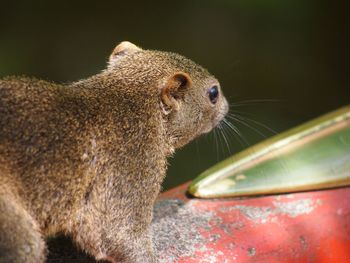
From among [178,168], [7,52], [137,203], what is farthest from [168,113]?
[7,52]

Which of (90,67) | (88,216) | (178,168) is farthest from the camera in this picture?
(90,67)

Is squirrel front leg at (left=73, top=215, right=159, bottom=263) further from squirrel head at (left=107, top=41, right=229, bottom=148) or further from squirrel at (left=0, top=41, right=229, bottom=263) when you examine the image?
squirrel head at (left=107, top=41, right=229, bottom=148)

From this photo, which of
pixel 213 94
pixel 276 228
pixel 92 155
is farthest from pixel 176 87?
pixel 276 228

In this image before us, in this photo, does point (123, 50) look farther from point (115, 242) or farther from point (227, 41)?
point (227, 41)

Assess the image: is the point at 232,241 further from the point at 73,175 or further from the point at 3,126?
the point at 3,126

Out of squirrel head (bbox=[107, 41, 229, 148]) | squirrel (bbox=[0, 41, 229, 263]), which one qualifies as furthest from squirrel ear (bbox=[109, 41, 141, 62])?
squirrel (bbox=[0, 41, 229, 263])

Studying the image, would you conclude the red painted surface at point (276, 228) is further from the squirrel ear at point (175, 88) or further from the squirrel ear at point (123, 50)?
the squirrel ear at point (123, 50)

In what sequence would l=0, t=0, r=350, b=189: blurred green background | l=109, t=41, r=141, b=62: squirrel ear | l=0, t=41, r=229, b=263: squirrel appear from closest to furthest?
l=0, t=41, r=229, b=263: squirrel
l=109, t=41, r=141, b=62: squirrel ear
l=0, t=0, r=350, b=189: blurred green background

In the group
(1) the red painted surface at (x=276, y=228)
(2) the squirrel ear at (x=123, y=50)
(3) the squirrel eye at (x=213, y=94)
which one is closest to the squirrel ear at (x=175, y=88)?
(3) the squirrel eye at (x=213, y=94)
